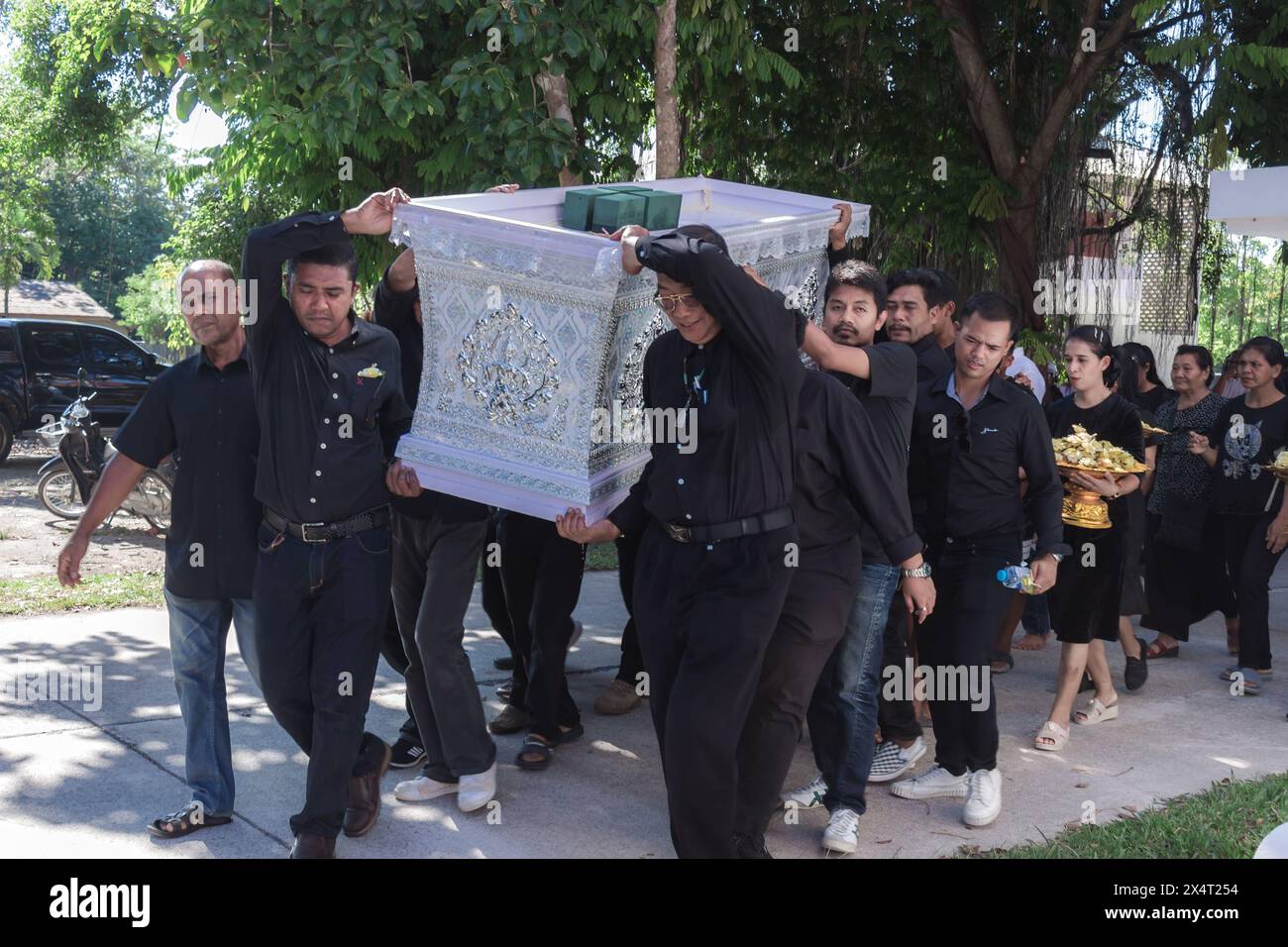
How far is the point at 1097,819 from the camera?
15.2 ft

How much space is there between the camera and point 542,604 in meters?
5.16

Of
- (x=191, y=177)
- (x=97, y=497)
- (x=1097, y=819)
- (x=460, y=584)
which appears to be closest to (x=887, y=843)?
(x=1097, y=819)

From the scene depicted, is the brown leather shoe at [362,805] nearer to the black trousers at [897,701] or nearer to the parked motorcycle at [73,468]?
the black trousers at [897,701]

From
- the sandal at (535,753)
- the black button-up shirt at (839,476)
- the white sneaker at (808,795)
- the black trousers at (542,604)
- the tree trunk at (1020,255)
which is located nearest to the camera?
the black button-up shirt at (839,476)

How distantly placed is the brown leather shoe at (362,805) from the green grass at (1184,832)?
199cm

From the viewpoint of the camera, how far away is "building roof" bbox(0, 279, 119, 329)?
42.9 m

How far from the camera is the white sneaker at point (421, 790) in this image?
180 inches

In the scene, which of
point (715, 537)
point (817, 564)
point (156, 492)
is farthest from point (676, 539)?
point (156, 492)

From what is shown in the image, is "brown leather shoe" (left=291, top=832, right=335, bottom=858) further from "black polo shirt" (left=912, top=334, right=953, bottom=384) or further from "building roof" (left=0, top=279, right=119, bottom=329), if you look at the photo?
"building roof" (left=0, top=279, right=119, bottom=329)

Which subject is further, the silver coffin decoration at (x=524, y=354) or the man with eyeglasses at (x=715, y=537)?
the silver coffin decoration at (x=524, y=354)

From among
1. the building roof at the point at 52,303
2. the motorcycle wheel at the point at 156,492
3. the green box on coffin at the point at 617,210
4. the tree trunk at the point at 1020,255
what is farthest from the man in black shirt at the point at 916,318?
the building roof at the point at 52,303

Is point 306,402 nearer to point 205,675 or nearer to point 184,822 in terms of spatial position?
point 205,675

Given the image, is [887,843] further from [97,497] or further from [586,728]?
[97,497]

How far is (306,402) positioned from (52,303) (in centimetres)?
4495
